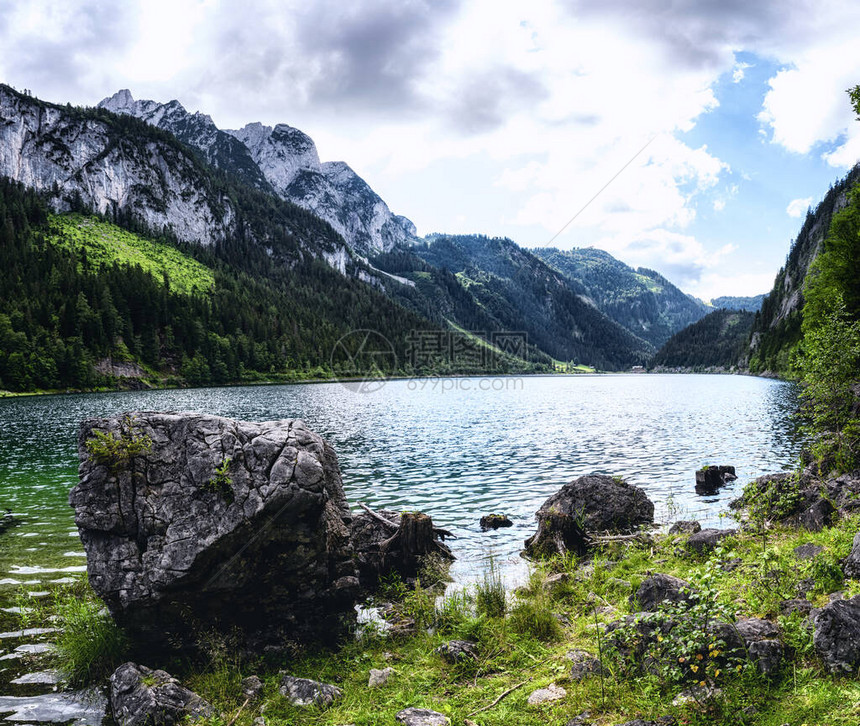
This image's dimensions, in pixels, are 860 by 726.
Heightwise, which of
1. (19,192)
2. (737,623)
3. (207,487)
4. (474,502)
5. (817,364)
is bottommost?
(474,502)

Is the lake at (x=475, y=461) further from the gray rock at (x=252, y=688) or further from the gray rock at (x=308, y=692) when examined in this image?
the gray rock at (x=252, y=688)

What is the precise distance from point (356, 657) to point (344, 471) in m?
22.9

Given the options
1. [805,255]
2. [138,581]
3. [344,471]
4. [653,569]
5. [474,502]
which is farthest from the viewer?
[805,255]

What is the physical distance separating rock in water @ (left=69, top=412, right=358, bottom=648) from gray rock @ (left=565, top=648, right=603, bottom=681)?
19.2 feet

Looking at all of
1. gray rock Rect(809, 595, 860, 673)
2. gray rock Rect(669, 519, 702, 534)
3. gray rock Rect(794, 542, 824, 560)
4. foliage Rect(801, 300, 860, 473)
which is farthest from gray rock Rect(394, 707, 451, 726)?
foliage Rect(801, 300, 860, 473)

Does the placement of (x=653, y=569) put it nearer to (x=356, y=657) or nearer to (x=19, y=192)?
(x=356, y=657)

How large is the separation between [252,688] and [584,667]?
629 centimetres

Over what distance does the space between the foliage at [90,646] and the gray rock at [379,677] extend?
5.39 metres

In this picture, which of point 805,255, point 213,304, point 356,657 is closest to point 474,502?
point 356,657

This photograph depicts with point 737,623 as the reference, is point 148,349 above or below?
above

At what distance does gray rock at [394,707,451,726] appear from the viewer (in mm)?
7602

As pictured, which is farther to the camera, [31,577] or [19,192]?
[19,192]

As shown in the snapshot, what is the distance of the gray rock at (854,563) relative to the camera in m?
8.97

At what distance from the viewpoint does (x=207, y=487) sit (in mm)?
10422
